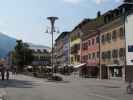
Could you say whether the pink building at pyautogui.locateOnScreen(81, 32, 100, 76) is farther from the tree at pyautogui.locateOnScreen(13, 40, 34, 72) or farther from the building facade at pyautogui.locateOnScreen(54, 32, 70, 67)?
the tree at pyautogui.locateOnScreen(13, 40, 34, 72)

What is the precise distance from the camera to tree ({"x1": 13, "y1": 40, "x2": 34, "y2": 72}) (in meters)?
140

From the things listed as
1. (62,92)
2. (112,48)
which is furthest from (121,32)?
(62,92)

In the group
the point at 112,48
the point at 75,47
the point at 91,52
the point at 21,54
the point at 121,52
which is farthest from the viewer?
the point at 21,54

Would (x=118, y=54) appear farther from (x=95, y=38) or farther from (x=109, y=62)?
(x=95, y=38)

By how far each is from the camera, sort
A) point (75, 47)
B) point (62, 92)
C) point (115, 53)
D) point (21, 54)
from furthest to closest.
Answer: point (21, 54) → point (75, 47) → point (115, 53) → point (62, 92)

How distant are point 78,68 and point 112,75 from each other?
29075 millimetres

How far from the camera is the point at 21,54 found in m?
140

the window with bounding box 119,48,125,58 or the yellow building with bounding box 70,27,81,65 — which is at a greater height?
Result: the yellow building with bounding box 70,27,81,65

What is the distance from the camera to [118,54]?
69000 mm

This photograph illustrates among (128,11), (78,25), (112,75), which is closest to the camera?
(128,11)

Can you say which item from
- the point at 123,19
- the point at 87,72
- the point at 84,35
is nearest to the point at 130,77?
the point at 123,19

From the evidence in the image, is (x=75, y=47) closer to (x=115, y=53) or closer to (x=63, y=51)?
(x=63, y=51)

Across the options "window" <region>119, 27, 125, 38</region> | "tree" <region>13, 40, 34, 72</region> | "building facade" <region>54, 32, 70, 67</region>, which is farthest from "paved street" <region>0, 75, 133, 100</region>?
"tree" <region>13, 40, 34, 72</region>

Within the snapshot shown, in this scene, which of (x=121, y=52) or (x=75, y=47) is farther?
(x=75, y=47)
